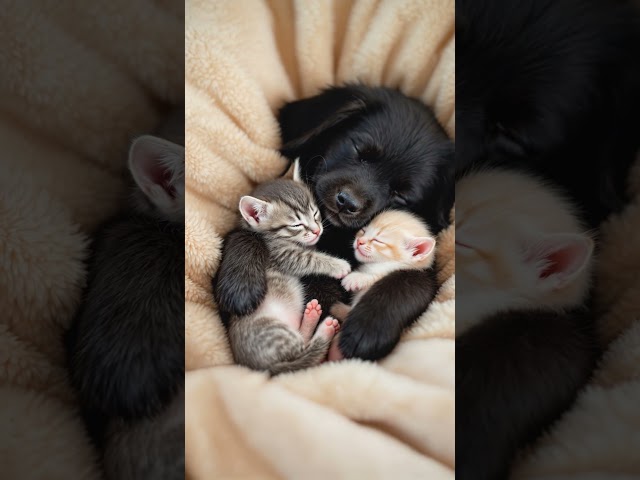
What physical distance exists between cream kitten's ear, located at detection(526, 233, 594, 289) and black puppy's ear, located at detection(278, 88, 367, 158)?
0.33 meters

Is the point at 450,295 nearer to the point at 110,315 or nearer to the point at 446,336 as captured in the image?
the point at 446,336

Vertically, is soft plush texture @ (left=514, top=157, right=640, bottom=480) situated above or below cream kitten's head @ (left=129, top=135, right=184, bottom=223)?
below

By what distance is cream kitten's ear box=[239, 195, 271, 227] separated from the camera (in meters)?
0.70

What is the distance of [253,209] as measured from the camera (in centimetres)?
70

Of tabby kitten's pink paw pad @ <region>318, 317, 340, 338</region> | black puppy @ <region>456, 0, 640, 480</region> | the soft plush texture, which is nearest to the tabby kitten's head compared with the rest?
tabby kitten's pink paw pad @ <region>318, 317, 340, 338</region>

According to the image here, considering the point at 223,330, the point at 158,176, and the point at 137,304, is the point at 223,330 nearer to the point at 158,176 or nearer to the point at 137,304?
the point at 137,304

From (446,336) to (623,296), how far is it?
0.26 m

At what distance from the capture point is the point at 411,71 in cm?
81

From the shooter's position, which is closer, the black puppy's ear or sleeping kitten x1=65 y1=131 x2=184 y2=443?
sleeping kitten x1=65 y1=131 x2=184 y2=443

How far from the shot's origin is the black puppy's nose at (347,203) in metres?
0.72

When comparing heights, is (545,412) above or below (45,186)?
below

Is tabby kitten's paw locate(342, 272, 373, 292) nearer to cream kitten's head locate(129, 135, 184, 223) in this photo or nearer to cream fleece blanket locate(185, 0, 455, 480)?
cream fleece blanket locate(185, 0, 455, 480)

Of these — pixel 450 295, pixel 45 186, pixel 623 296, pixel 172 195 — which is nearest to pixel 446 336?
pixel 450 295

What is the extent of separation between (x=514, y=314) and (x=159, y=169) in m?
0.50
